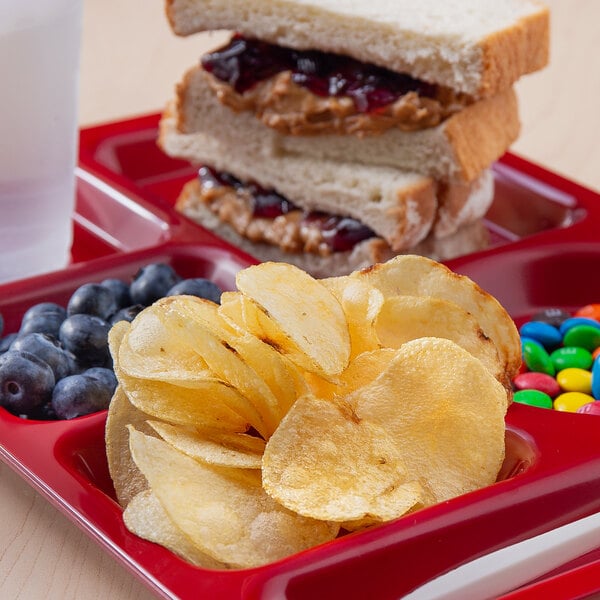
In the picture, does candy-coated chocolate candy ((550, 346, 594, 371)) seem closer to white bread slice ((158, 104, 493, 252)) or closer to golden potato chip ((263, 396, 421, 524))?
white bread slice ((158, 104, 493, 252))

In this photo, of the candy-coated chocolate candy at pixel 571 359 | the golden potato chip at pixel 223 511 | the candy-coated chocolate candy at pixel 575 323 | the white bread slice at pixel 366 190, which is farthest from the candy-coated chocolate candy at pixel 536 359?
the golden potato chip at pixel 223 511

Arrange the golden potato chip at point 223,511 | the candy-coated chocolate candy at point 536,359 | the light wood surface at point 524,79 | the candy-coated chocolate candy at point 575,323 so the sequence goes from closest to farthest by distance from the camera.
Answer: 1. the golden potato chip at point 223,511
2. the candy-coated chocolate candy at point 536,359
3. the candy-coated chocolate candy at point 575,323
4. the light wood surface at point 524,79

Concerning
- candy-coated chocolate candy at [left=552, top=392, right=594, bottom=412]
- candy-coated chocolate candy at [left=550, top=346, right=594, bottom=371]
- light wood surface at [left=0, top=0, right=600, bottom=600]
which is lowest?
light wood surface at [left=0, top=0, right=600, bottom=600]

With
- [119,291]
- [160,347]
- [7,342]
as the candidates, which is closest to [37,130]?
[119,291]

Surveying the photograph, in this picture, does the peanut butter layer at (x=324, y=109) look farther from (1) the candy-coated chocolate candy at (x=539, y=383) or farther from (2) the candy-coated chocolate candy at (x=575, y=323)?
(1) the candy-coated chocolate candy at (x=539, y=383)

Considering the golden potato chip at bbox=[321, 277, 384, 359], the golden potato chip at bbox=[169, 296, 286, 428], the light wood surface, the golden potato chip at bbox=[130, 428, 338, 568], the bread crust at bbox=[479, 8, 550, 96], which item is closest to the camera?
the golden potato chip at bbox=[130, 428, 338, 568]

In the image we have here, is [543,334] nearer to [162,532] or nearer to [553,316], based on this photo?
[553,316]

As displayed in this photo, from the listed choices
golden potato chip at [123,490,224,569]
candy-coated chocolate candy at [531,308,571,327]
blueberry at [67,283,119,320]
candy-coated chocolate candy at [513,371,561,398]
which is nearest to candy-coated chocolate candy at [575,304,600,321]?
candy-coated chocolate candy at [531,308,571,327]
